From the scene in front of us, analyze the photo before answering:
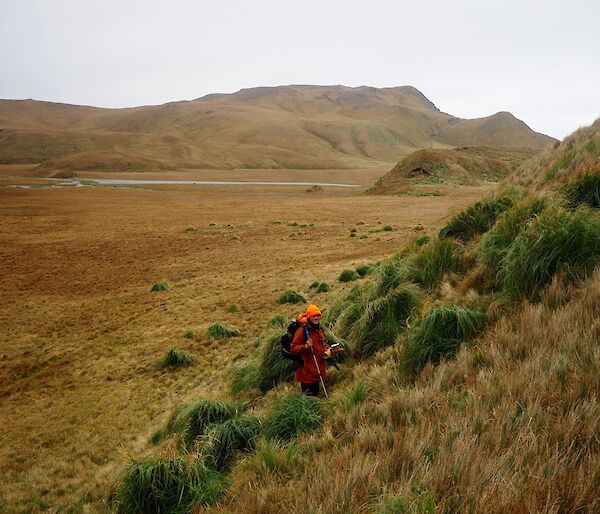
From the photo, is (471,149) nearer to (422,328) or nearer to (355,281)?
(355,281)

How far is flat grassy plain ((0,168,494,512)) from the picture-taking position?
22.3 feet

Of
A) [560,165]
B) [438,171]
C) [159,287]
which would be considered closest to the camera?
Answer: [560,165]

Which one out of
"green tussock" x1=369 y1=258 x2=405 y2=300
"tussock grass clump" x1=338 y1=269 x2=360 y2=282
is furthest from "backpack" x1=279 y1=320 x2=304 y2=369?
"tussock grass clump" x1=338 y1=269 x2=360 y2=282

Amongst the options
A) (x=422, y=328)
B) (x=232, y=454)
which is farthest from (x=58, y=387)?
(x=422, y=328)

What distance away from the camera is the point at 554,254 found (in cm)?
508

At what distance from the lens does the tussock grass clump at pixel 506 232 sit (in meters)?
6.12

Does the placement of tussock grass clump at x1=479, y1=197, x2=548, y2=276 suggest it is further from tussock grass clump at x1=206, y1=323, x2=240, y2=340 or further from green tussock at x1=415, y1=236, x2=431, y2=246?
tussock grass clump at x1=206, y1=323, x2=240, y2=340

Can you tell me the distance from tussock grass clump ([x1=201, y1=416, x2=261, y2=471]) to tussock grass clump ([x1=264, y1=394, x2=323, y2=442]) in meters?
0.21

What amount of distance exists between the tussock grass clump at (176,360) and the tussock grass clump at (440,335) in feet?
20.9

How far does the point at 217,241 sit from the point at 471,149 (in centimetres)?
6851

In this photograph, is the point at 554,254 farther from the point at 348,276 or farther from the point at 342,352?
the point at 348,276

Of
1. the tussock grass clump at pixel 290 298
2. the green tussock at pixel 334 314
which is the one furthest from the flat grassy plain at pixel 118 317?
the green tussock at pixel 334 314

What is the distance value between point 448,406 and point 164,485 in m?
2.83

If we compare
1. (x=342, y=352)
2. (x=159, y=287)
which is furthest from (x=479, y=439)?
(x=159, y=287)
